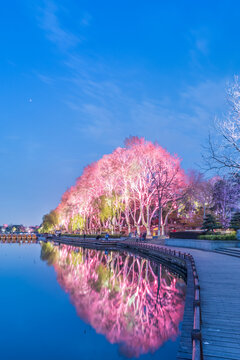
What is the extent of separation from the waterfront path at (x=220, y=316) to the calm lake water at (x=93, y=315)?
285 cm

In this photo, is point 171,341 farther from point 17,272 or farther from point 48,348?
point 17,272

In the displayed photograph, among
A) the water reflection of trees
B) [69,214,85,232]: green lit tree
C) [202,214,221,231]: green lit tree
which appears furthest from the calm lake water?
[69,214,85,232]: green lit tree

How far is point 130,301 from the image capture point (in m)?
19.8

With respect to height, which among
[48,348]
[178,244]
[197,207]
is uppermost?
[197,207]

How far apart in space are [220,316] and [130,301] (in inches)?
461

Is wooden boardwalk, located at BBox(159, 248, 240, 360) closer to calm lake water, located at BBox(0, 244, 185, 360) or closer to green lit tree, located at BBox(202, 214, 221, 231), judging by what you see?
calm lake water, located at BBox(0, 244, 185, 360)

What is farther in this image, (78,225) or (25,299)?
(78,225)

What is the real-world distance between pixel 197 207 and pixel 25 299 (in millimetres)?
61985

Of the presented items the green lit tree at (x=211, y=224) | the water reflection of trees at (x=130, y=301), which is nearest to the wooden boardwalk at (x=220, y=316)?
the water reflection of trees at (x=130, y=301)

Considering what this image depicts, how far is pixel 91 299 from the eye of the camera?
2128 cm

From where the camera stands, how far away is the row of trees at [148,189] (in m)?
52.2

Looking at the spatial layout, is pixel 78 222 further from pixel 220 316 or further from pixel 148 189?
Answer: pixel 220 316

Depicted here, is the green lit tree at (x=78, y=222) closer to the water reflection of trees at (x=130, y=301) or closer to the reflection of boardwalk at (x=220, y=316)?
the water reflection of trees at (x=130, y=301)

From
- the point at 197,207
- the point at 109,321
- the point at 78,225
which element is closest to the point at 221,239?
the point at 109,321
